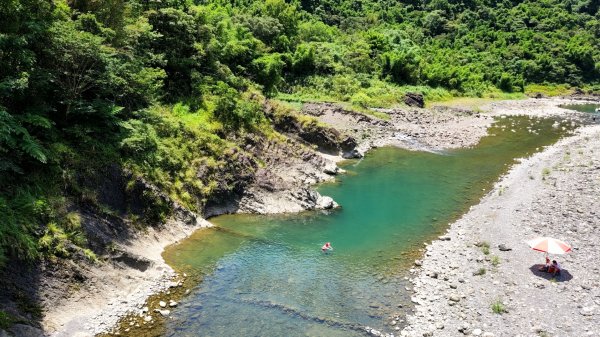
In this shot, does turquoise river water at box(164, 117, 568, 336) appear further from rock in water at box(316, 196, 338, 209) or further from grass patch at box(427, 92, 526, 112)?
grass patch at box(427, 92, 526, 112)

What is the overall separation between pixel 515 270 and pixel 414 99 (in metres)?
64.4

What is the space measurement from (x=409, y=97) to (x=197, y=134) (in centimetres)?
5925

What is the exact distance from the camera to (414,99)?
8675 cm

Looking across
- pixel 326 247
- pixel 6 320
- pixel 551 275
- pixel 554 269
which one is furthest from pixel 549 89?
pixel 6 320

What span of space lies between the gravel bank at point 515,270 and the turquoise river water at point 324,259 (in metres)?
1.54

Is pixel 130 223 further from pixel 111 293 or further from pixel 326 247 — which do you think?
pixel 326 247

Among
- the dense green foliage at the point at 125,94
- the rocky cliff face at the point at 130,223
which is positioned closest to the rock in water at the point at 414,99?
the dense green foliage at the point at 125,94

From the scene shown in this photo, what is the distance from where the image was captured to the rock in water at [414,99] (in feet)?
281

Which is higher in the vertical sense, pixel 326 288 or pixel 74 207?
pixel 74 207

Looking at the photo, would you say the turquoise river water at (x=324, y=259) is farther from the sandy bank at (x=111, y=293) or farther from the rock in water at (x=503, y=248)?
the rock in water at (x=503, y=248)

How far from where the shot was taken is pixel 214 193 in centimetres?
3397

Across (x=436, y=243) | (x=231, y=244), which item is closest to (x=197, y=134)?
(x=231, y=244)

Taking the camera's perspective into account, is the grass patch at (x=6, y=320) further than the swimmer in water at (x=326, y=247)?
No

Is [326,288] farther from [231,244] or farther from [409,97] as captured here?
[409,97]
